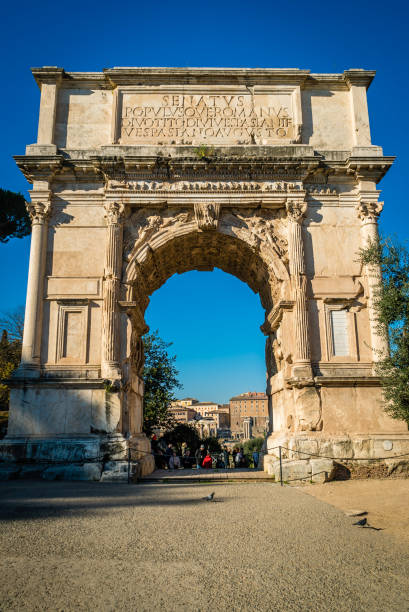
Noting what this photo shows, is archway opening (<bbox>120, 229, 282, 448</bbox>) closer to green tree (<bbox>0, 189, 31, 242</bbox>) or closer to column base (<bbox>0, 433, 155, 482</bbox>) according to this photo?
column base (<bbox>0, 433, 155, 482</bbox>)

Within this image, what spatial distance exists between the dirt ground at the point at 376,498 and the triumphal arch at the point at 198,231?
1085 millimetres

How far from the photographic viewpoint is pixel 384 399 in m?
11.7

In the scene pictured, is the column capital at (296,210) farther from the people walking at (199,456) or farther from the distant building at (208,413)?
the distant building at (208,413)

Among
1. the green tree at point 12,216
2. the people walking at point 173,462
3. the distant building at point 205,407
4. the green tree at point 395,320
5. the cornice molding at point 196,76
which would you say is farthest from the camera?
the distant building at point 205,407

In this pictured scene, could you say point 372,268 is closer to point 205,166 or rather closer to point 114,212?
point 205,166

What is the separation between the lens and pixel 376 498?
854 centimetres

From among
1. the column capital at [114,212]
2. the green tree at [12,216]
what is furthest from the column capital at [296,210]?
the green tree at [12,216]

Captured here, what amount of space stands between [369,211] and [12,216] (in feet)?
56.4

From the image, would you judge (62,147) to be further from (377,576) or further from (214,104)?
(377,576)

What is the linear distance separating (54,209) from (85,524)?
8.93m

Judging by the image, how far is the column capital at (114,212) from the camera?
12.7m

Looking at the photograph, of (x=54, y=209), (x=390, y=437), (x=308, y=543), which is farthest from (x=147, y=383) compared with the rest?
(x=308, y=543)

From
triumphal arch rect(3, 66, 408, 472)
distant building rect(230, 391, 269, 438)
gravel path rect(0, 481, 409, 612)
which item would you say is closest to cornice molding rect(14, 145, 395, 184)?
triumphal arch rect(3, 66, 408, 472)

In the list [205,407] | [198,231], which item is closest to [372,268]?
[198,231]
